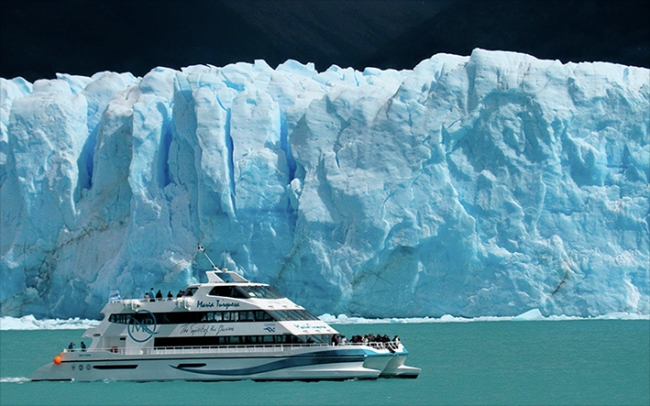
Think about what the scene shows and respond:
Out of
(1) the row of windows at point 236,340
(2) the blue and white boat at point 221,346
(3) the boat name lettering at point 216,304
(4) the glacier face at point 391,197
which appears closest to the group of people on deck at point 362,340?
(2) the blue and white boat at point 221,346

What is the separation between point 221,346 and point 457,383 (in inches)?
174

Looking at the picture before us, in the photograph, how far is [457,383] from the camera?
21.0 m

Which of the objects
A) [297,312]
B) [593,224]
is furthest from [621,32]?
[297,312]

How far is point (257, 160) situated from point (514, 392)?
14.8 meters

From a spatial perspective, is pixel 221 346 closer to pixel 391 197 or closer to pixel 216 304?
pixel 216 304

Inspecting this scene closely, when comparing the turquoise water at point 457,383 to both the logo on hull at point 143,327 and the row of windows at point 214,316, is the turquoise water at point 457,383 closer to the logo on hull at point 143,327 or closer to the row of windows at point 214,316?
the logo on hull at point 143,327

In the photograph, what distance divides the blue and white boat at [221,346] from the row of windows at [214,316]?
2cm

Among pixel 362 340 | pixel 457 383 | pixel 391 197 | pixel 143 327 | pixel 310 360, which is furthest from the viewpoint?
pixel 391 197

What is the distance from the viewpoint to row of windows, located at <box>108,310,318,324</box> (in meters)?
21.8

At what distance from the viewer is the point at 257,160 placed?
3306 centimetres

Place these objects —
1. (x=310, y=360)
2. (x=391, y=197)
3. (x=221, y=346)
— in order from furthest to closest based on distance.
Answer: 1. (x=391, y=197)
2. (x=221, y=346)
3. (x=310, y=360)

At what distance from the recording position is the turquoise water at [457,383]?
19.4 meters

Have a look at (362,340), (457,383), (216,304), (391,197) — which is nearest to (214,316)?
(216,304)

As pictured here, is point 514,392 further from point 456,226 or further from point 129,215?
point 129,215
